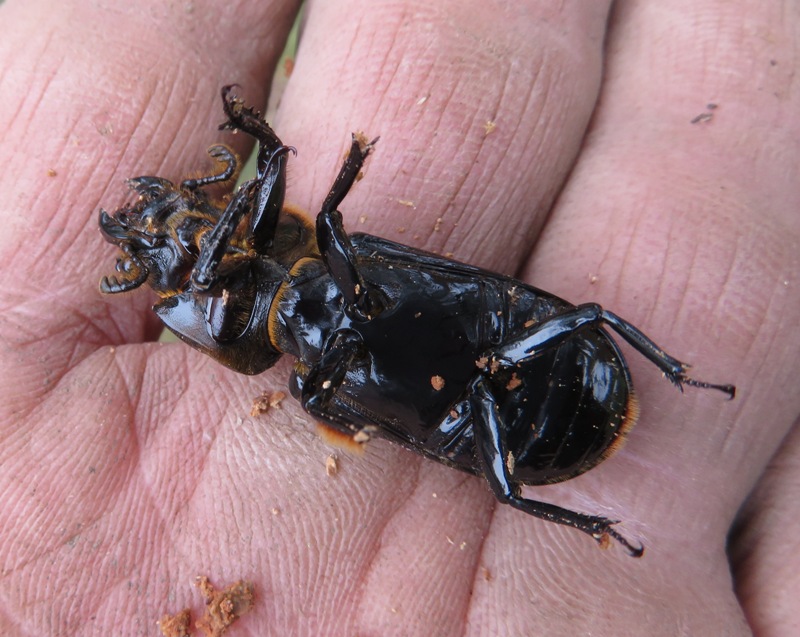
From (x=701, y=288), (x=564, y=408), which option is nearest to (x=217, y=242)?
(x=564, y=408)

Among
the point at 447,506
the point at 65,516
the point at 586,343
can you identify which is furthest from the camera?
the point at 447,506

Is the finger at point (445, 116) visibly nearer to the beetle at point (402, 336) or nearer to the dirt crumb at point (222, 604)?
the beetle at point (402, 336)

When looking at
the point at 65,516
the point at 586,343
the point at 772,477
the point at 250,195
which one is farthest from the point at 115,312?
the point at 772,477

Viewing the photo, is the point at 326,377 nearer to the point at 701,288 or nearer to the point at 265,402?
the point at 265,402

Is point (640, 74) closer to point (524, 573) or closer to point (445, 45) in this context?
point (445, 45)

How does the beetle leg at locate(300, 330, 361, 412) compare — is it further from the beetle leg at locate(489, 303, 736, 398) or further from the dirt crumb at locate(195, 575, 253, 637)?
the dirt crumb at locate(195, 575, 253, 637)

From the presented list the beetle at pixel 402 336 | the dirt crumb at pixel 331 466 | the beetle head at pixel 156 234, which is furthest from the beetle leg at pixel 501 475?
the beetle head at pixel 156 234

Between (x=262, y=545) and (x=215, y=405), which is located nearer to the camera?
(x=262, y=545)
